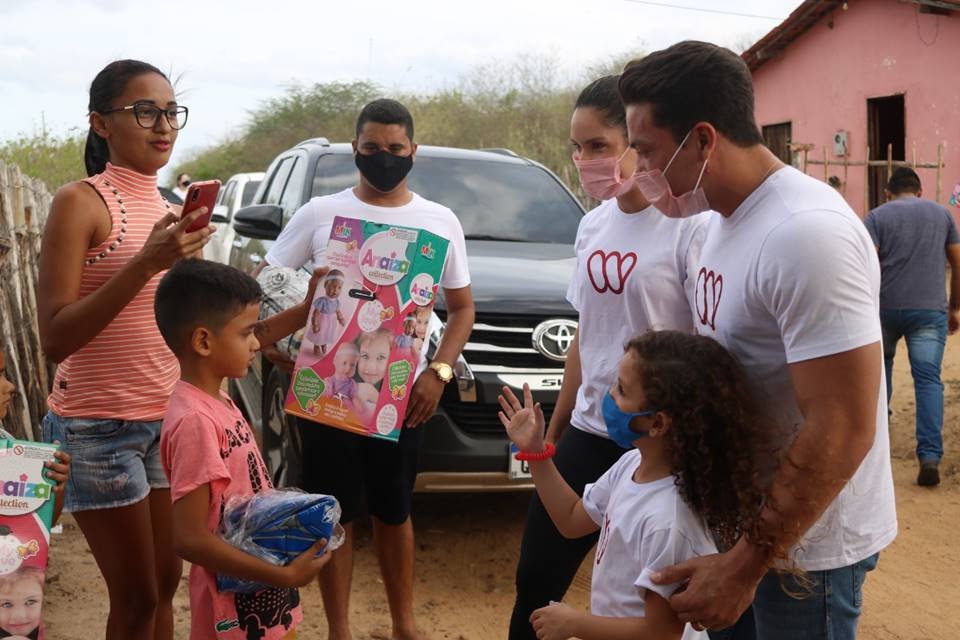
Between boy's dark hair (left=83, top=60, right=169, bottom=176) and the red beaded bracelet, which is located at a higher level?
boy's dark hair (left=83, top=60, right=169, bottom=176)

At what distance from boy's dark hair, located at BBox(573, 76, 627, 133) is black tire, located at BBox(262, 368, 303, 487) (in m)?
2.43

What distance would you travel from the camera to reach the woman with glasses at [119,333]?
9.47 ft

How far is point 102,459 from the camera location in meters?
3.01

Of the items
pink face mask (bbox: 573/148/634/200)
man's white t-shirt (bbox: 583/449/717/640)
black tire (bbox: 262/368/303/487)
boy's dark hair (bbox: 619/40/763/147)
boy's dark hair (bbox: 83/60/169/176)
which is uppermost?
boy's dark hair (bbox: 83/60/169/176)

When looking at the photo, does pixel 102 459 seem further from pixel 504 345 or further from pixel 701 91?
pixel 504 345

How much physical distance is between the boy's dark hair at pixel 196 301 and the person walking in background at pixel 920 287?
565cm

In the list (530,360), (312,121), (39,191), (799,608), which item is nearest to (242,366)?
(799,608)

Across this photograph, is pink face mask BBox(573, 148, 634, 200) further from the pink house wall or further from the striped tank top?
the pink house wall

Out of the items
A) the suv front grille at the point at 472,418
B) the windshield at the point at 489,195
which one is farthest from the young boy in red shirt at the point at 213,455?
the windshield at the point at 489,195

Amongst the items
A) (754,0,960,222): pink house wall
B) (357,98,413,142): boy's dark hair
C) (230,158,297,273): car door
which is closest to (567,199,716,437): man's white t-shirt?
(357,98,413,142): boy's dark hair

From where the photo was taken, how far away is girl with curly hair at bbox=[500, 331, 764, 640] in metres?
2.24

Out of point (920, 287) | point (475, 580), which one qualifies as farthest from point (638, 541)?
point (920, 287)

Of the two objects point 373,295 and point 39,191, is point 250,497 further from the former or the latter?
point 39,191

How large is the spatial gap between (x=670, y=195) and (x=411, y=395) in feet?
6.04
